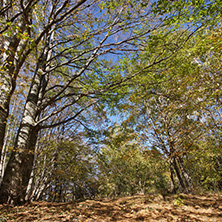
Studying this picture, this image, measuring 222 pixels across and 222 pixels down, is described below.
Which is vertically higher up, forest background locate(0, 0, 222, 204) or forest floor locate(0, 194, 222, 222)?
forest background locate(0, 0, 222, 204)

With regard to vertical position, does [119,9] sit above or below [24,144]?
above

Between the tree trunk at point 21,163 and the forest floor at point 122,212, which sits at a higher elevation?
the tree trunk at point 21,163

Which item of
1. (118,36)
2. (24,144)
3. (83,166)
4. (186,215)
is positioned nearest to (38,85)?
(24,144)

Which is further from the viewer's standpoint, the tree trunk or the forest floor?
the tree trunk

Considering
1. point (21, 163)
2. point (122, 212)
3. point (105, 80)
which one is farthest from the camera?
point (105, 80)

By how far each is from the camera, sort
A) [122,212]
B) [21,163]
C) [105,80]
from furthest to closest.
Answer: [105,80] → [21,163] → [122,212]

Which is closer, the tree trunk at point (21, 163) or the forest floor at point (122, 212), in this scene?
the forest floor at point (122, 212)

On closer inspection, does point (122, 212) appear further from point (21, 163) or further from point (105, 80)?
point (105, 80)

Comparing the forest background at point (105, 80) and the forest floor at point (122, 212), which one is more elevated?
the forest background at point (105, 80)

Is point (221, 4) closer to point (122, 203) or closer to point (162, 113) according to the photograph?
point (162, 113)

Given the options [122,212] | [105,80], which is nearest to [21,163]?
[122,212]

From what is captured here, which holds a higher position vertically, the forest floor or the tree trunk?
the tree trunk

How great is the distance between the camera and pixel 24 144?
3.67 m

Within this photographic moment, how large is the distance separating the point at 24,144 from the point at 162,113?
5105 millimetres
